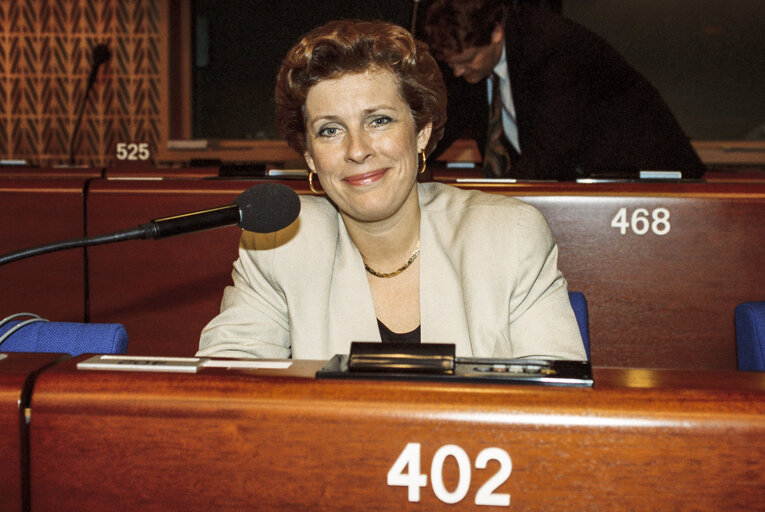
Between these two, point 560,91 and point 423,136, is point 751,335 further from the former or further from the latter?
point 560,91

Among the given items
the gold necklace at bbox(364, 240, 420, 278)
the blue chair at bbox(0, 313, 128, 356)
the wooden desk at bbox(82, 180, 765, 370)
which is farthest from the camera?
the wooden desk at bbox(82, 180, 765, 370)

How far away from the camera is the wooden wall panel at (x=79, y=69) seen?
21.3 feet

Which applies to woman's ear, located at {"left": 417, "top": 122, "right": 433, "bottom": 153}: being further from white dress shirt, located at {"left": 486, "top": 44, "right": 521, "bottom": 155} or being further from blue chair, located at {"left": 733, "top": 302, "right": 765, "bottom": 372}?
white dress shirt, located at {"left": 486, "top": 44, "right": 521, "bottom": 155}

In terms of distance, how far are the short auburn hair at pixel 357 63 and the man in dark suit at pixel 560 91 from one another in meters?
1.00

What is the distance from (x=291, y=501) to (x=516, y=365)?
229 mm

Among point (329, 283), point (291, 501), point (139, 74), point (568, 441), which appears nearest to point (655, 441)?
point (568, 441)

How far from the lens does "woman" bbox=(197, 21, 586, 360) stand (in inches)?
51.8

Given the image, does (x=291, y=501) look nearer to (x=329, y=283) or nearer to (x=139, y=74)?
(x=329, y=283)

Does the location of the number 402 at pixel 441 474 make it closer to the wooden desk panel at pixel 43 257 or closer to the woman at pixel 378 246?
the woman at pixel 378 246

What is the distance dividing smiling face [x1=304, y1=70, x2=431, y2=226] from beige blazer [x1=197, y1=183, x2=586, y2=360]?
3.1 inches

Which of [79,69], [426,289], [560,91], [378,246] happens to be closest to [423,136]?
[378,246]

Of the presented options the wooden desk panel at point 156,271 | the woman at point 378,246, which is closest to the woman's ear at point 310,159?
the woman at point 378,246

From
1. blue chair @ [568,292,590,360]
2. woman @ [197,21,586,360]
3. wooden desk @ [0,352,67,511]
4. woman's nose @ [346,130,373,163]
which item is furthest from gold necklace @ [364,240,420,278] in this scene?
wooden desk @ [0,352,67,511]

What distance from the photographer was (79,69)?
659 centimetres
